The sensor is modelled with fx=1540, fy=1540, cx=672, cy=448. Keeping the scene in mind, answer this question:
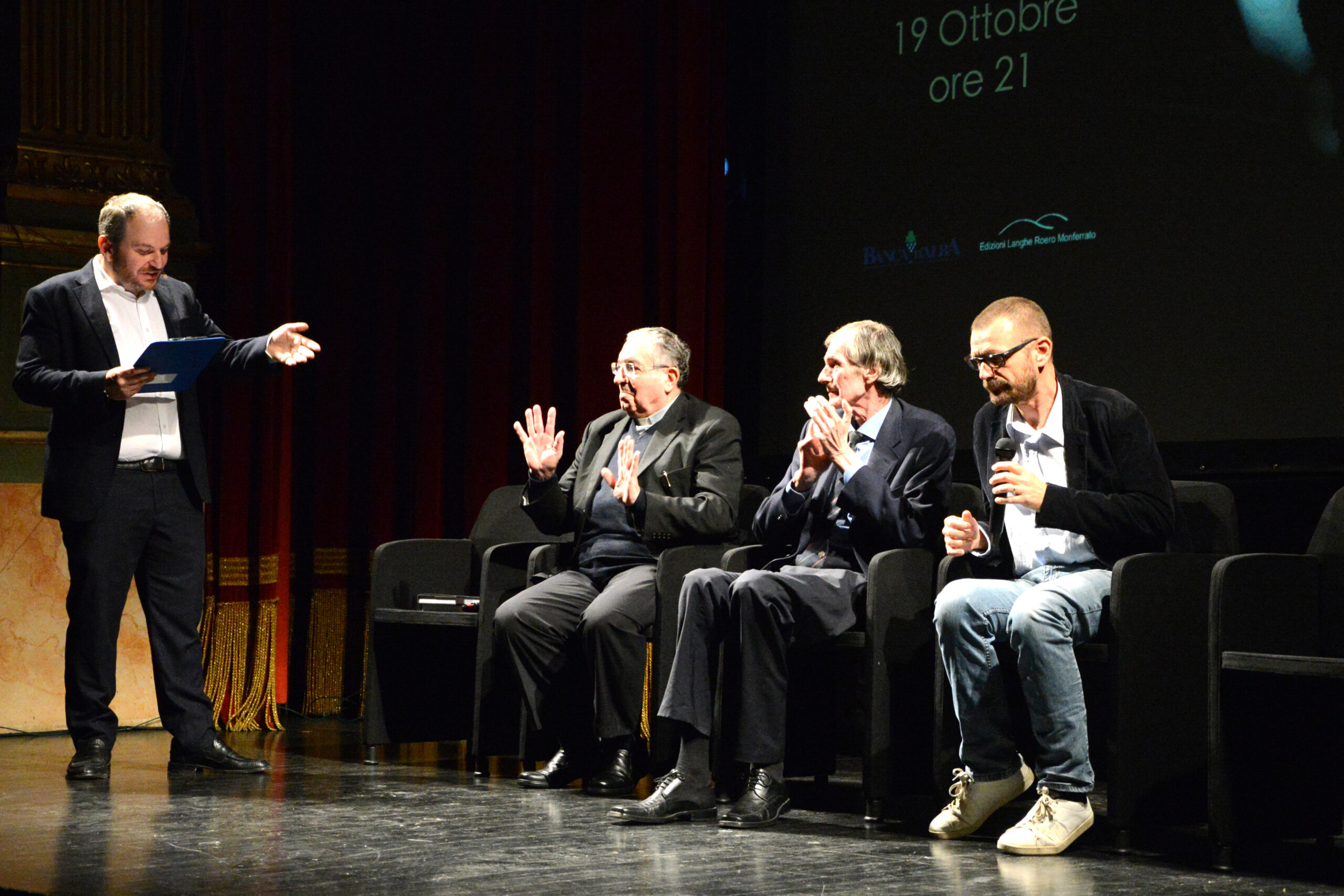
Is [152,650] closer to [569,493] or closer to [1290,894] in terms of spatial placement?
[569,493]

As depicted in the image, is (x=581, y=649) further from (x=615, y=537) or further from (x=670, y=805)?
(x=670, y=805)

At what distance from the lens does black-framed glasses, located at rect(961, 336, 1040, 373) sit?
3002mm

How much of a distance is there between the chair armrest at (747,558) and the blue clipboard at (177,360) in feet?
4.06

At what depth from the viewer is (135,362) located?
3.60m

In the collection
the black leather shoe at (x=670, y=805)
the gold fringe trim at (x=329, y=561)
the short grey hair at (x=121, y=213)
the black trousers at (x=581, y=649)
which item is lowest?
the black leather shoe at (x=670, y=805)

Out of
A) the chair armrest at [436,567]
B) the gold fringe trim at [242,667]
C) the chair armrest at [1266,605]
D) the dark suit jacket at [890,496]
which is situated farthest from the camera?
the gold fringe trim at [242,667]

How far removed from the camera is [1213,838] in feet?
8.86

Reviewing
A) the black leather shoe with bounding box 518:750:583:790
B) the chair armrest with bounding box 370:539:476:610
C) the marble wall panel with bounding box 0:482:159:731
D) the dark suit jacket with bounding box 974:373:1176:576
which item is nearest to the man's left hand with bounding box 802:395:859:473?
the dark suit jacket with bounding box 974:373:1176:576

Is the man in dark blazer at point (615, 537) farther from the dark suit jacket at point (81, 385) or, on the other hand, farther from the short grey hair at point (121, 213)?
the short grey hair at point (121, 213)

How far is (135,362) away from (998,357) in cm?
198

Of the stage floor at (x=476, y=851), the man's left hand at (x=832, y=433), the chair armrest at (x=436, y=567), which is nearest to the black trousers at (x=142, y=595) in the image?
the stage floor at (x=476, y=851)

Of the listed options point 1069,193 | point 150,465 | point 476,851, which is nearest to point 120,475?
point 150,465

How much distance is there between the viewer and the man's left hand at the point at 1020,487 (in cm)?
286

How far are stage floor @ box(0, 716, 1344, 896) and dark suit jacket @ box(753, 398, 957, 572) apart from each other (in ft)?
1.95
